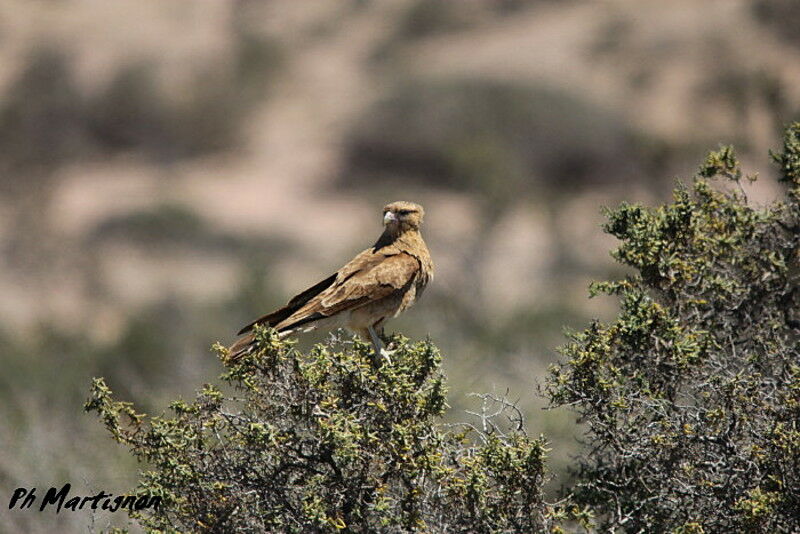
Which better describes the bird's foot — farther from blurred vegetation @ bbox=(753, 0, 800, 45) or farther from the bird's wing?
blurred vegetation @ bbox=(753, 0, 800, 45)

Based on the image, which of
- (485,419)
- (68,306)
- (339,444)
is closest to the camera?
(339,444)

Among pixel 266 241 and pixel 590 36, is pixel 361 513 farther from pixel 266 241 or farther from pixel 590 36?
pixel 590 36

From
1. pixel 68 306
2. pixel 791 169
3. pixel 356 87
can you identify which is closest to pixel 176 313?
pixel 68 306

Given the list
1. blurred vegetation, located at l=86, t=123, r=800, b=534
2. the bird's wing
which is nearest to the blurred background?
the bird's wing

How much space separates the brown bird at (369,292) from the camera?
7.34m

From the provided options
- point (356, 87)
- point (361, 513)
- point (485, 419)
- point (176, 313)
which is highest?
point (356, 87)

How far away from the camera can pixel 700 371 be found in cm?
624

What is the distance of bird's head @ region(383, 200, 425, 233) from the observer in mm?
8461

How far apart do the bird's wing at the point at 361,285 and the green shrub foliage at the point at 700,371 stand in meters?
1.55

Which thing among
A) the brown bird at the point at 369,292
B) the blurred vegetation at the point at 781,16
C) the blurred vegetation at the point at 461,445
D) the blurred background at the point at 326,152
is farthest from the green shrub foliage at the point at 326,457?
the blurred vegetation at the point at 781,16

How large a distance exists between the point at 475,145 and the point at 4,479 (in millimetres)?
28349

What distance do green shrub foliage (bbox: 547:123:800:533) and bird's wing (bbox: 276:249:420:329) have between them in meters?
1.55

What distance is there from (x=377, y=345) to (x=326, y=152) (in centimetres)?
3431

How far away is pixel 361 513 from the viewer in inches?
226
